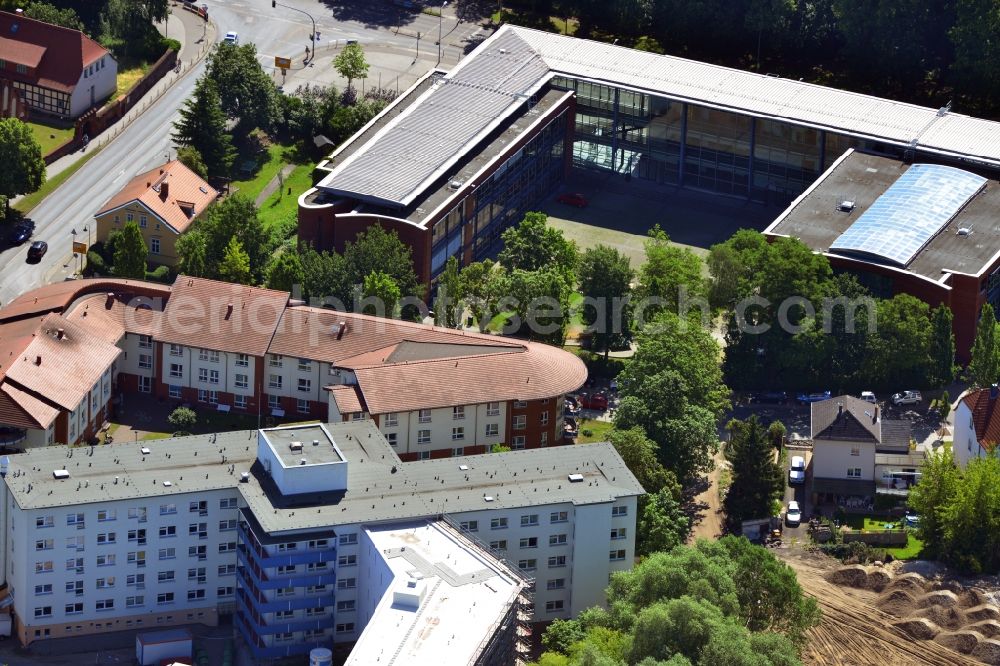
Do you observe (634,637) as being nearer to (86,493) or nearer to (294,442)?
(294,442)

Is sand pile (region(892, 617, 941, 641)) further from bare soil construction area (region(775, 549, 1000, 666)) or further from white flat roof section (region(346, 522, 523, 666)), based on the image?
white flat roof section (region(346, 522, 523, 666))

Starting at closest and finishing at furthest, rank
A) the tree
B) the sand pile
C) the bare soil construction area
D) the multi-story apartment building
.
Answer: the multi-story apartment building → the bare soil construction area → the sand pile → the tree

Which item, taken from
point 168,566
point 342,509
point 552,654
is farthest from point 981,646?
point 168,566

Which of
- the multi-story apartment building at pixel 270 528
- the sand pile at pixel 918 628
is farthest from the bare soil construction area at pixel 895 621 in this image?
the multi-story apartment building at pixel 270 528

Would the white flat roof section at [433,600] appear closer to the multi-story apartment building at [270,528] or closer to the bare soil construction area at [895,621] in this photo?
the multi-story apartment building at [270,528]

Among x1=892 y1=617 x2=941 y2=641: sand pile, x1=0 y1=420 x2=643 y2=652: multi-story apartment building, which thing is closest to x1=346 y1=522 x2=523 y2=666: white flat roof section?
x1=0 y1=420 x2=643 y2=652: multi-story apartment building

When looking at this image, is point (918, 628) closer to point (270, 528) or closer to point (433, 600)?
point (433, 600)
